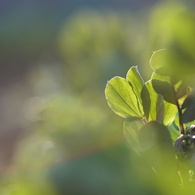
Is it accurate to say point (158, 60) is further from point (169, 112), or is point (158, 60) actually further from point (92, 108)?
point (92, 108)

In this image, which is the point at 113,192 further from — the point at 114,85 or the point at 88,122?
the point at 88,122

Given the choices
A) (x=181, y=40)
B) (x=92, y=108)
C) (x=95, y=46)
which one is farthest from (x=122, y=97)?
(x=95, y=46)

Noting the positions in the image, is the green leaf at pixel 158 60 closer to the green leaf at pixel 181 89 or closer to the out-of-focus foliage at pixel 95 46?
the green leaf at pixel 181 89

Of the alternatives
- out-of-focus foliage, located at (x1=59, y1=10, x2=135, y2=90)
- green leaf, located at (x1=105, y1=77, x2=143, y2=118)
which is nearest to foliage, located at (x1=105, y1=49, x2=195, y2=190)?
green leaf, located at (x1=105, y1=77, x2=143, y2=118)

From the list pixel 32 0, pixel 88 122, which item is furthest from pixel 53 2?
pixel 88 122

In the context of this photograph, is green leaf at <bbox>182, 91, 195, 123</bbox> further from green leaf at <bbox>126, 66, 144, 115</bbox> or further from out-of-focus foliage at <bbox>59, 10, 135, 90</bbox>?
out-of-focus foliage at <bbox>59, 10, 135, 90</bbox>

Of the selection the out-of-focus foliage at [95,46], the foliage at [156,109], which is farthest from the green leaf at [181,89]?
the out-of-focus foliage at [95,46]

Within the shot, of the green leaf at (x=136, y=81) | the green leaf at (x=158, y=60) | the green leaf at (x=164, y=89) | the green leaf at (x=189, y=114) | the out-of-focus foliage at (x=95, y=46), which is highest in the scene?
the out-of-focus foliage at (x=95, y=46)
